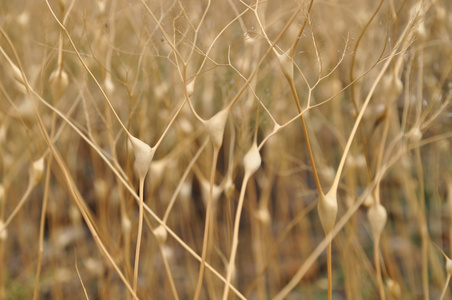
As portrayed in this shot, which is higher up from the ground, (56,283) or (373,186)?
(373,186)

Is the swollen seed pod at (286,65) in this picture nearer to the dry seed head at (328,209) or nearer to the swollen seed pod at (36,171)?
the dry seed head at (328,209)

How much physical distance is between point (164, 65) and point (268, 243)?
1.35ft

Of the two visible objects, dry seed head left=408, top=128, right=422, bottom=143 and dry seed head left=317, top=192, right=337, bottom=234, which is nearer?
dry seed head left=317, top=192, right=337, bottom=234

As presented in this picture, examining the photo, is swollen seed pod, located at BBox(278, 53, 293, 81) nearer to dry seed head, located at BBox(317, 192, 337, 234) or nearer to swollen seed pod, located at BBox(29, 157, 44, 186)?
dry seed head, located at BBox(317, 192, 337, 234)

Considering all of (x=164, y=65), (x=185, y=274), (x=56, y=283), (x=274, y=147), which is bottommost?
(x=185, y=274)

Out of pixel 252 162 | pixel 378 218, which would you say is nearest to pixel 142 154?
pixel 252 162

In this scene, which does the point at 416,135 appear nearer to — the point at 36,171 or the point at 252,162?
the point at 252,162

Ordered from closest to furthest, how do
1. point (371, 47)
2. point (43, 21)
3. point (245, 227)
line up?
point (43, 21), point (371, 47), point (245, 227)

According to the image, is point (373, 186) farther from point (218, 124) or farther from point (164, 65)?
point (164, 65)

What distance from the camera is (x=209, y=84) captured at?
2.25 feet

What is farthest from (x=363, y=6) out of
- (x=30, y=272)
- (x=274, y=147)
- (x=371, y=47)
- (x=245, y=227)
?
(x=30, y=272)

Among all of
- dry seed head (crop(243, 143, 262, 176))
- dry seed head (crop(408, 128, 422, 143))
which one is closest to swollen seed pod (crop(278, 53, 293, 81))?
dry seed head (crop(243, 143, 262, 176))

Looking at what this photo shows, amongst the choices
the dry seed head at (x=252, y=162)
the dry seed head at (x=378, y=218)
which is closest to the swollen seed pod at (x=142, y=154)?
the dry seed head at (x=252, y=162)

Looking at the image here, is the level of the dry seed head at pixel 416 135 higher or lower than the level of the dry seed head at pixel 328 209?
higher
